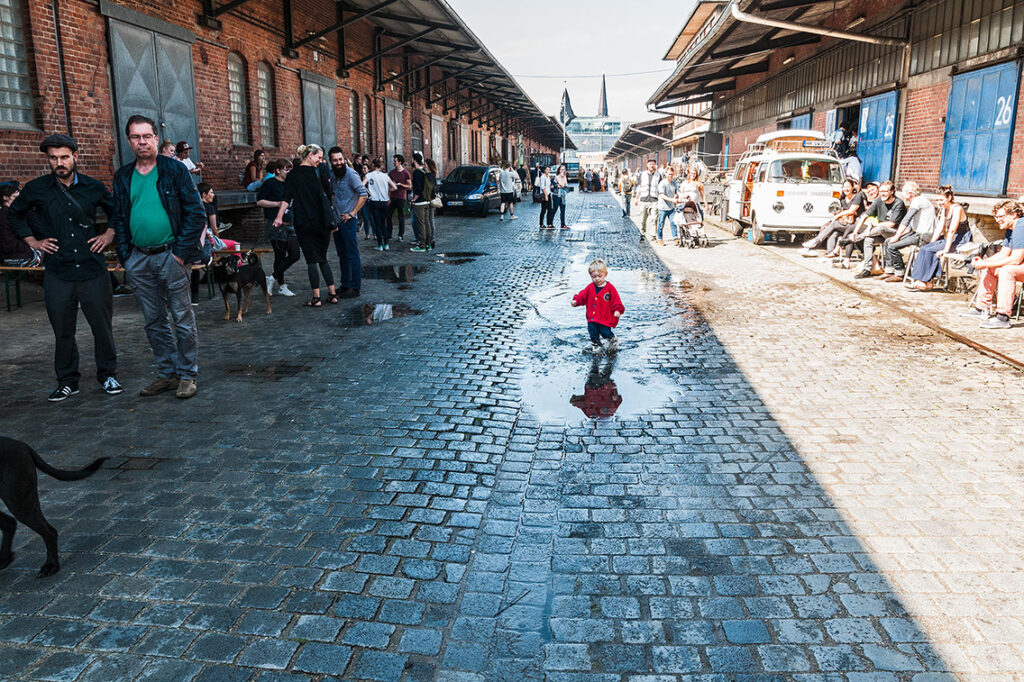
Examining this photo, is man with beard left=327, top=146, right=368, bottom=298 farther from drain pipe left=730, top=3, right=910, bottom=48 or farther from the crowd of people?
drain pipe left=730, top=3, right=910, bottom=48

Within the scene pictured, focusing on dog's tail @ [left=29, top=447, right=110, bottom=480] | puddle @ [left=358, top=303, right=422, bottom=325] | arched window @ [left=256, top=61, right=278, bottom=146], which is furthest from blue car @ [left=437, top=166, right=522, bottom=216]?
dog's tail @ [left=29, top=447, right=110, bottom=480]

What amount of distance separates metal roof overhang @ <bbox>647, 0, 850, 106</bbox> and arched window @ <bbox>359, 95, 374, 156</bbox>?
34.3ft

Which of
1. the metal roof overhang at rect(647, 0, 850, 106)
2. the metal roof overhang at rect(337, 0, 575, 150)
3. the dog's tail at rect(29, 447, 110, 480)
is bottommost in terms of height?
the dog's tail at rect(29, 447, 110, 480)

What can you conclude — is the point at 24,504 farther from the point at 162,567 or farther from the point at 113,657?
the point at 113,657

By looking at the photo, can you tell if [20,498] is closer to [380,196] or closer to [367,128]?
[380,196]

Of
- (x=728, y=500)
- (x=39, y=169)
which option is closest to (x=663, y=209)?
(x=39, y=169)

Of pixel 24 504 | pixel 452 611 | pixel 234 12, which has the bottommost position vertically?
pixel 452 611

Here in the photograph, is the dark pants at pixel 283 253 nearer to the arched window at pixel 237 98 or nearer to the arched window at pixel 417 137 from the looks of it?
the arched window at pixel 237 98

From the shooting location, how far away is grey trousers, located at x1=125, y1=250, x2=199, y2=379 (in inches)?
227

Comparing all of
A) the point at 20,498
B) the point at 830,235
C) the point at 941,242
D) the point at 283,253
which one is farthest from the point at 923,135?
the point at 20,498

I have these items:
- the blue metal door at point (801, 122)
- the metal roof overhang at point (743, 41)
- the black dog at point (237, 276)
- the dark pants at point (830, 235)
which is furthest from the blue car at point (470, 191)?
the black dog at point (237, 276)

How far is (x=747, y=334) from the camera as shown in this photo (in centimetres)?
825

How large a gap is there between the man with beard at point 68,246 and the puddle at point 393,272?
238 inches

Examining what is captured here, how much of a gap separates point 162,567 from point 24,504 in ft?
2.17
